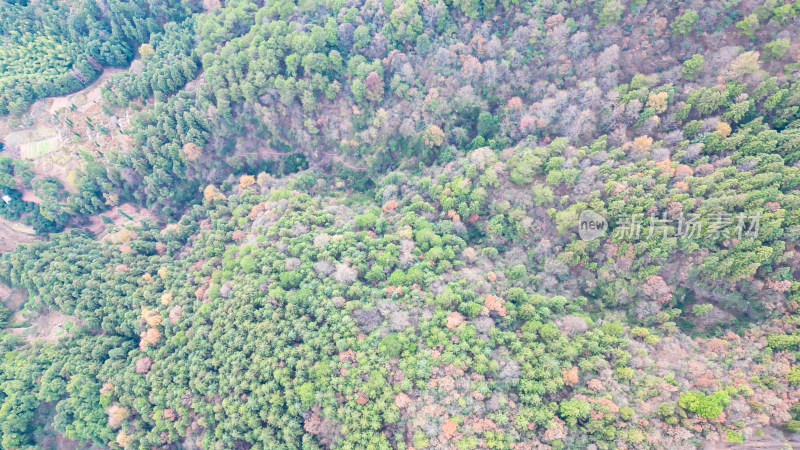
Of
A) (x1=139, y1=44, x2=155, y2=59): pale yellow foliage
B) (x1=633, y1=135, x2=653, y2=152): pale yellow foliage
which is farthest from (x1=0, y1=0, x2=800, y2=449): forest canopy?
(x1=139, y1=44, x2=155, y2=59): pale yellow foliage

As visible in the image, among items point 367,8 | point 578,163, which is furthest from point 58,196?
point 578,163

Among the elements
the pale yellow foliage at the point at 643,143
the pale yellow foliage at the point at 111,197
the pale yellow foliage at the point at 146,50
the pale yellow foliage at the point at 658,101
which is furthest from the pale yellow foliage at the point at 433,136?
the pale yellow foliage at the point at 111,197

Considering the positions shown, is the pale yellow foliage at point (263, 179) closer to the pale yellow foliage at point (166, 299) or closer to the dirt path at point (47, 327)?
the pale yellow foliage at point (166, 299)

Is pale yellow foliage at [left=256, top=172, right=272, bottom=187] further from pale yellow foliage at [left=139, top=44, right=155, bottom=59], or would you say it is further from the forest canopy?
pale yellow foliage at [left=139, top=44, right=155, bottom=59]

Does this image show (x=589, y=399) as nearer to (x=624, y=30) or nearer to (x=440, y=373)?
(x=440, y=373)

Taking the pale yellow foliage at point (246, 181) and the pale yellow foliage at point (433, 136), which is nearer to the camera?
the pale yellow foliage at point (433, 136)

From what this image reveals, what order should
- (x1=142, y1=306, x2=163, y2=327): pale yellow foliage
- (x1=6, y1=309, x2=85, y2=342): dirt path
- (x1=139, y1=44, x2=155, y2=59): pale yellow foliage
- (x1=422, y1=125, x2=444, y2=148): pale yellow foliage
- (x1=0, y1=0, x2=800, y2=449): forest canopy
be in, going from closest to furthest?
1. (x1=0, y1=0, x2=800, y2=449): forest canopy
2. (x1=142, y1=306, x2=163, y2=327): pale yellow foliage
3. (x1=6, y1=309, x2=85, y2=342): dirt path
4. (x1=422, y1=125, x2=444, y2=148): pale yellow foliage
5. (x1=139, y1=44, x2=155, y2=59): pale yellow foliage

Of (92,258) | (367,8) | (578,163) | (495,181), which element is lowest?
(92,258)

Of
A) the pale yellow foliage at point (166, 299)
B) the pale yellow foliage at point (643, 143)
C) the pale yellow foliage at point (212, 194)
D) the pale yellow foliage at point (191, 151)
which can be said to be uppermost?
the pale yellow foliage at point (643, 143)

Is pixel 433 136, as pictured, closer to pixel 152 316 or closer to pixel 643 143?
pixel 643 143

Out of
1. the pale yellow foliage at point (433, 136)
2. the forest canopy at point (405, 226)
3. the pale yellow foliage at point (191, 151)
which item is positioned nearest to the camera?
the forest canopy at point (405, 226)

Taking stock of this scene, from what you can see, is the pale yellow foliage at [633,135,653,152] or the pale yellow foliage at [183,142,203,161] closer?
the pale yellow foliage at [633,135,653,152]
